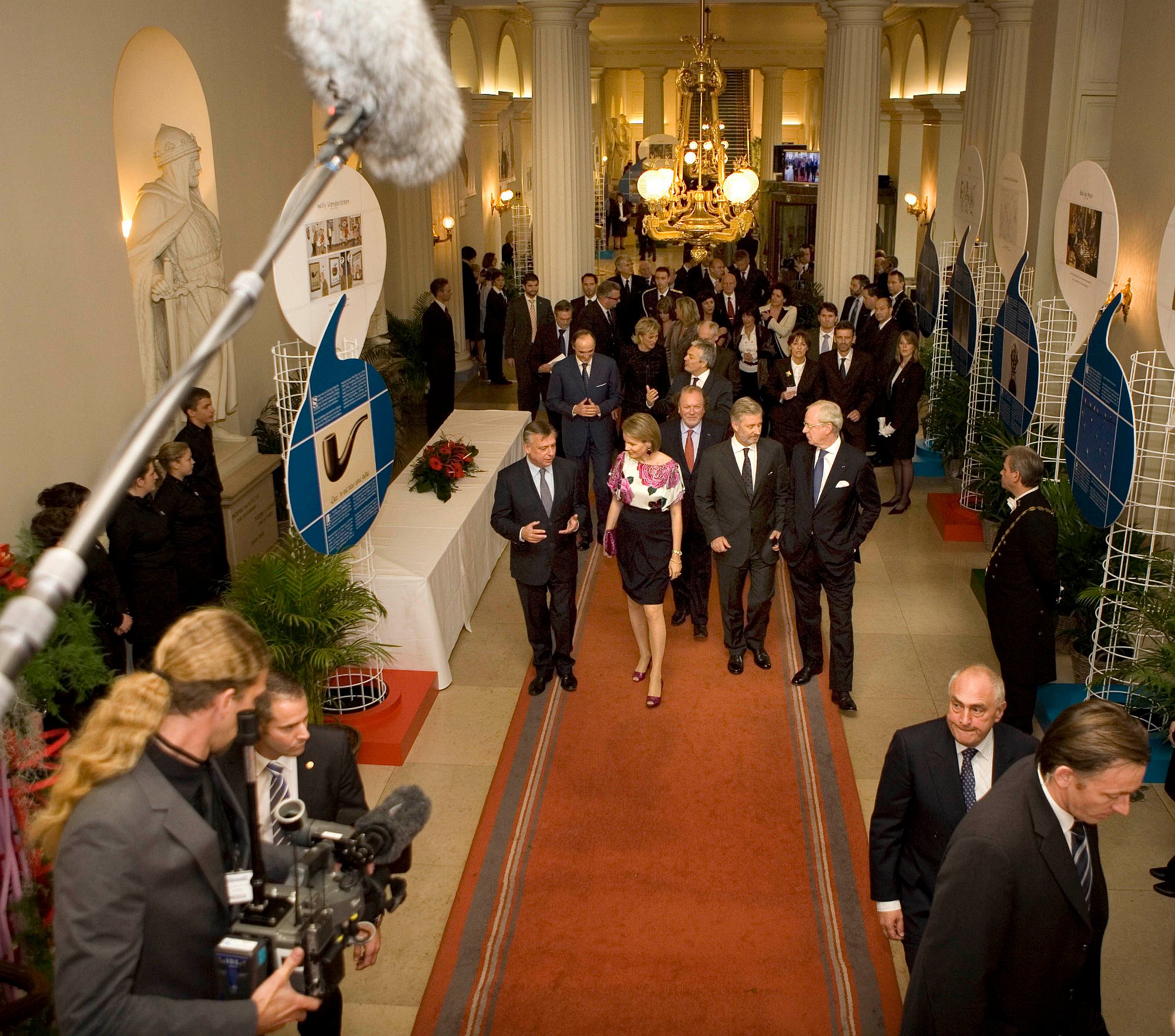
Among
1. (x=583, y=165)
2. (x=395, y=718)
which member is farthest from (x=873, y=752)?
(x=583, y=165)

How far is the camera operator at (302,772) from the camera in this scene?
3.32 metres

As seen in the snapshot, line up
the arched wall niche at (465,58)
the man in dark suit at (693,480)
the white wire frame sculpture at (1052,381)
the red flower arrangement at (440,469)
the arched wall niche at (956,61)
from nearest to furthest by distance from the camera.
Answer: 1. the man in dark suit at (693,480)
2. the white wire frame sculpture at (1052,381)
3. the red flower arrangement at (440,469)
4. the arched wall niche at (465,58)
5. the arched wall niche at (956,61)

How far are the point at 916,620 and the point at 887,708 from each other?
143 centimetres

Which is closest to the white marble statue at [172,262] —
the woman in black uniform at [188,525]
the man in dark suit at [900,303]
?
the woman in black uniform at [188,525]

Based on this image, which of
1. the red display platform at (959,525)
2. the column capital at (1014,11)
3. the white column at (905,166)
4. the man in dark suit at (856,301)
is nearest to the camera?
the red display platform at (959,525)

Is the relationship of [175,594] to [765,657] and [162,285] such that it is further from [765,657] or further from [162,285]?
A: [765,657]

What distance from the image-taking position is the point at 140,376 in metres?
8.13

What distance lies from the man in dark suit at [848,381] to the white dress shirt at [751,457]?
320cm

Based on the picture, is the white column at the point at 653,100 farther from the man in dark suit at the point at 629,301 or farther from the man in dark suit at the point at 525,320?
the man in dark suit at the point at 525,320

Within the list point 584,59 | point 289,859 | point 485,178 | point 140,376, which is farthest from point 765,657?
point 485,178

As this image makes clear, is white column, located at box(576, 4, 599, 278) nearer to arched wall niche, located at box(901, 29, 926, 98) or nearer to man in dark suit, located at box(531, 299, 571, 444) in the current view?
man in dark suit, located at box(531, 299, 571, 444)

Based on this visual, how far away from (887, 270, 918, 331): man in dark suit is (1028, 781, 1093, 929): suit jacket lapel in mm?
10594

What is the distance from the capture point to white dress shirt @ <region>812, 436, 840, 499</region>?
670 centimetres

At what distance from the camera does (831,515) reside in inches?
265
